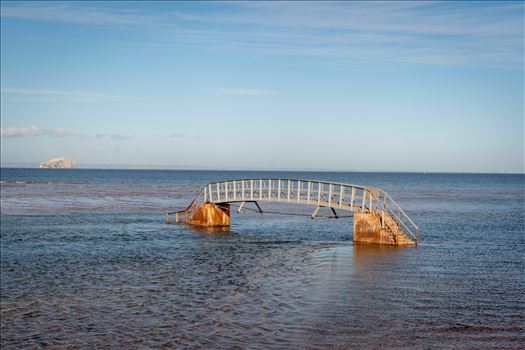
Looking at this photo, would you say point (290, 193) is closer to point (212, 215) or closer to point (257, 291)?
point (212, 215)

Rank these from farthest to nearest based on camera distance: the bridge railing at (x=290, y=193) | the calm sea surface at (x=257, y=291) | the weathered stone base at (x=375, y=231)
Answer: the bridge railing at (x=290, y=193), the weathered stone base at (x=375, y=231), the calm sea surface at (x=257, y=291)

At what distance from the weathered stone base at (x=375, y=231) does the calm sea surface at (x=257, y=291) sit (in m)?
0.89

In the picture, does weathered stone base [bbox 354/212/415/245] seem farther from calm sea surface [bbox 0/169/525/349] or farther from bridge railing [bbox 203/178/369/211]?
calm sea surface [bbox 0/169/525/349]

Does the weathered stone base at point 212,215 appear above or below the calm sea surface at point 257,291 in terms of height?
above

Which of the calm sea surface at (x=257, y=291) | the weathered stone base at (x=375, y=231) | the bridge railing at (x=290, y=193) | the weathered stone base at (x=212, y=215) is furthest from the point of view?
the weathered stone base at (x=212, y=215)

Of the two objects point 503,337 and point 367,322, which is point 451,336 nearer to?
point 503,337

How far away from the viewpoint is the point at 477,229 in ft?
127

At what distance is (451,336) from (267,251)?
1457cm

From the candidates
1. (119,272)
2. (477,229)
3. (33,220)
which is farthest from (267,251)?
(33,220)

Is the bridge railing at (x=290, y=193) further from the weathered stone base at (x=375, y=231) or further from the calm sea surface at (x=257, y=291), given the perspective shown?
the calm sea surface at (x=257, y=291)

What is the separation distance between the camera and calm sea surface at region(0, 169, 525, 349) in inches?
558

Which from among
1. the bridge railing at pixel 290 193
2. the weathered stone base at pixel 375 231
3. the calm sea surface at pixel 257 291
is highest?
the bridge railing at pixel 290 193

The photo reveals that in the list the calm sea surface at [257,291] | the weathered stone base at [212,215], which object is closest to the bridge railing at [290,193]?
the weathered stone base at [212,215]

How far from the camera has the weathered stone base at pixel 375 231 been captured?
96.9 ft
